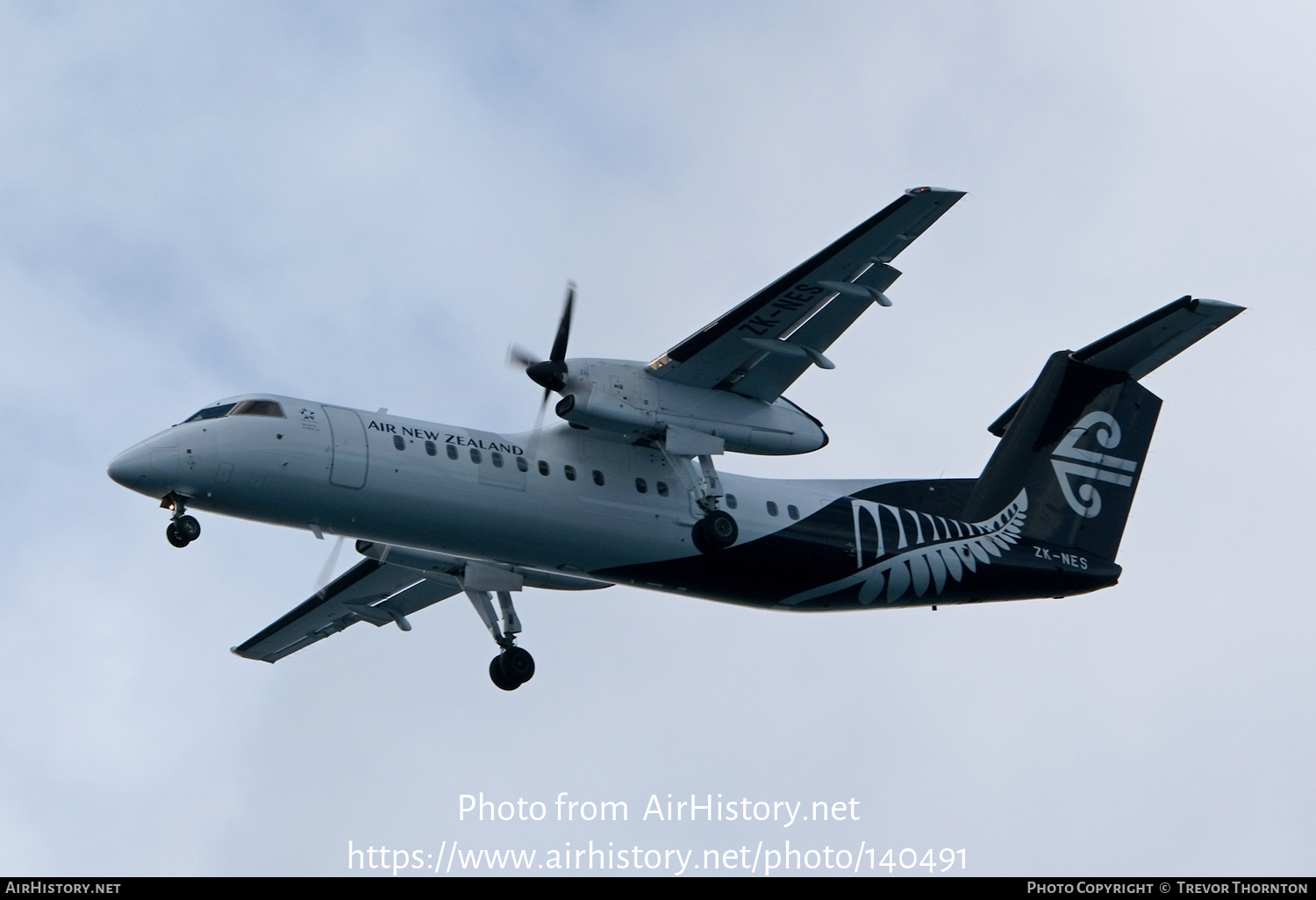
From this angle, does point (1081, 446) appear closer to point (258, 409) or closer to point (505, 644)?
point (505, 644)

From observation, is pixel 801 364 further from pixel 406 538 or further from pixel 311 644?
pixel 311 644

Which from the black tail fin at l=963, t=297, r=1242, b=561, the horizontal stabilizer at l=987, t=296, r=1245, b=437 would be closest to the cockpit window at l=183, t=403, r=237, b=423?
the black tail fin at l=963, t=297, r=1242, b=561

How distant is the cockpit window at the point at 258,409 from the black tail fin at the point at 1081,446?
8514 millimetres

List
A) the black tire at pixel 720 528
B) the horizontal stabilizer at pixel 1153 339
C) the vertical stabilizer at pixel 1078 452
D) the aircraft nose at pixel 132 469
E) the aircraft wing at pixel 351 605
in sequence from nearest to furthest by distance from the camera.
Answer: the aircraft nose at pixel 132 469, the black tire at pixel 720 528, the horizontal stabilizer at pixel 1153 339, the vertical stabilizer at pixel 1078 452, the aircraft wing at pixel 351 605

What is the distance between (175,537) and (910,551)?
8.33 metres

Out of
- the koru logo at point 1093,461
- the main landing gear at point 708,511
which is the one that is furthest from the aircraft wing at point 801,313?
the koru logo at point 1093,461

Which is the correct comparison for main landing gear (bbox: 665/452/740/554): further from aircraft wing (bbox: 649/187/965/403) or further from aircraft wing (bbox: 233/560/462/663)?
aircraft wing (bbox: 233/560/462/663)

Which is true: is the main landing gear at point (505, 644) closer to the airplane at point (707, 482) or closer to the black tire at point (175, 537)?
the airplane at point (707, 482)

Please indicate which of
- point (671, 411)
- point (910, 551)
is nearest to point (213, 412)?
point (671, 411)

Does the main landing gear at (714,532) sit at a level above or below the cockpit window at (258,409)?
below

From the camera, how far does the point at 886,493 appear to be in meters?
19.1

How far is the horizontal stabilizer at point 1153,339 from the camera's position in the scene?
1833 centimetres
